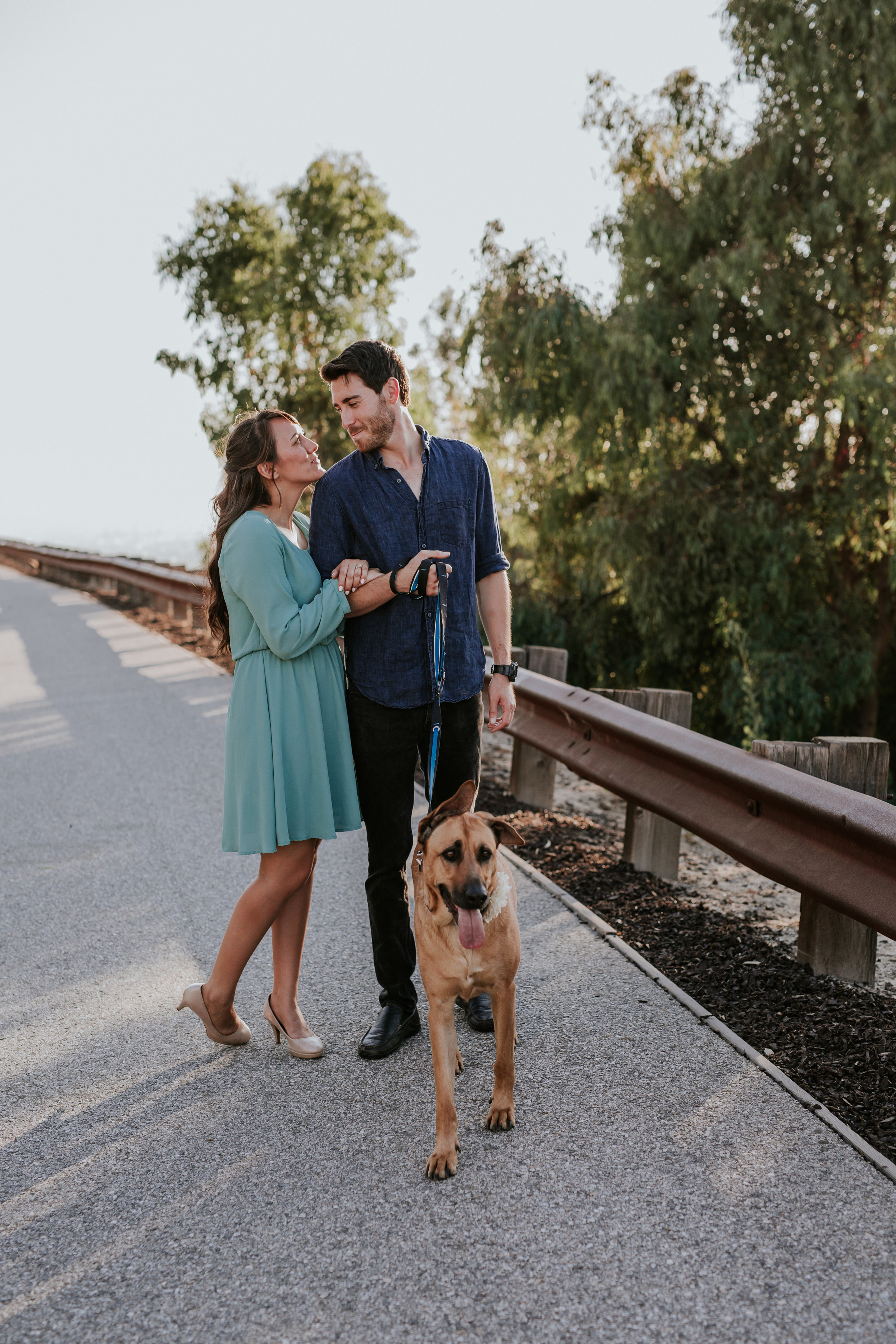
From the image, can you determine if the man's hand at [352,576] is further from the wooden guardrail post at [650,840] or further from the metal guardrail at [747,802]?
the wooden guardrail post at [650,840]

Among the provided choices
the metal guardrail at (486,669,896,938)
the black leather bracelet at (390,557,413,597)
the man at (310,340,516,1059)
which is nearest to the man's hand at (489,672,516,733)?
the man at (310,340,516,1059)

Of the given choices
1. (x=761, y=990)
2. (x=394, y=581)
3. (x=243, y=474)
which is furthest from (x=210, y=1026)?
(x=761, y=990)

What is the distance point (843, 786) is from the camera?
11.3ft

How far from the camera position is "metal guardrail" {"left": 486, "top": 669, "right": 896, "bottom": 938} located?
3.07 m

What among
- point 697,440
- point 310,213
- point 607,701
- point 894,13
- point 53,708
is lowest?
point 53,708

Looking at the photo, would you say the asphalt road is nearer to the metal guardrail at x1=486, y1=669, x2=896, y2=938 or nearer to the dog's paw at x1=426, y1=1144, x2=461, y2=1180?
the dog's paw at x1=426, y1=1144, x2=461, y2=1180

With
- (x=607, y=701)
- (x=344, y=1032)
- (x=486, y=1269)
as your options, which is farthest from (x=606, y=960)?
(x=486, y=1269)

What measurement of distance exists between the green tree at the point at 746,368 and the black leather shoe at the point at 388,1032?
10.0 meters

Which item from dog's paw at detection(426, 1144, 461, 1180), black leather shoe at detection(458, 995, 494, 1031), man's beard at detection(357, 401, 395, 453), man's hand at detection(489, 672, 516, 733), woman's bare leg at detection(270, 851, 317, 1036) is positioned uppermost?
man's beard at detection(357, 401, 395, 453)

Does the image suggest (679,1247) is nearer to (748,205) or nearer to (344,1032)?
(344,1032)

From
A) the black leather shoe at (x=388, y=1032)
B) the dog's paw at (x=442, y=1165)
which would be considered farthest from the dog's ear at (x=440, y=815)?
the dog's paw at (x=442, y=1165)

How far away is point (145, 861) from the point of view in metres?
5.16

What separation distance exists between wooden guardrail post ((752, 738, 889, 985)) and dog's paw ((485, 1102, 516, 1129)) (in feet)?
4.19

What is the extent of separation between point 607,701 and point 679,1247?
2869mm
